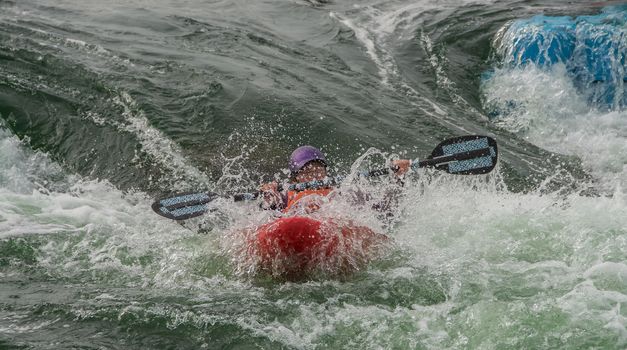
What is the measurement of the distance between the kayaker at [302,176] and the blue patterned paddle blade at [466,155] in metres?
0.29

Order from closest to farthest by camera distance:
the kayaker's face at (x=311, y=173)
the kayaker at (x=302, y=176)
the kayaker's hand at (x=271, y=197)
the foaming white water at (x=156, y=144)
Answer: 1. the kayaker at (x=302, y=176)
2. the kayaker's hand at (x=271, y=197)
3. the kayaker's face at (x=311, y=173)
4. the foaming white water at (x=156, y=144)

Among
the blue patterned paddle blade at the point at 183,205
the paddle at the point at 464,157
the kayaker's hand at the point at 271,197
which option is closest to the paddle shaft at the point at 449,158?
the paddle at the point at 464,157

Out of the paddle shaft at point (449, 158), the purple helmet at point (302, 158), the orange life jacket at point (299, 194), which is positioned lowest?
the orange life jacket at point (299, 194)

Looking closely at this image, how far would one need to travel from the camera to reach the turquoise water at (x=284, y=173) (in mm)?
4594

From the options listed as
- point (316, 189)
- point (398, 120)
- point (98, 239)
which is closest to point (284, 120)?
point (398, 120)

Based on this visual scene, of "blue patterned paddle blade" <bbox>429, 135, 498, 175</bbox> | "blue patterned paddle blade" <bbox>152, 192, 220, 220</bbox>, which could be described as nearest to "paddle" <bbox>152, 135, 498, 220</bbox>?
"blue patterned paddle blade" <bbox>429, 135, 498, 175</bbox>

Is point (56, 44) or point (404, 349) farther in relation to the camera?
point (56, 44)

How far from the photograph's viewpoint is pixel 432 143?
8.52 meters

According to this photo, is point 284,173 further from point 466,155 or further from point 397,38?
point 397,38

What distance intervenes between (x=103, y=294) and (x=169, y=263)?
718 mm

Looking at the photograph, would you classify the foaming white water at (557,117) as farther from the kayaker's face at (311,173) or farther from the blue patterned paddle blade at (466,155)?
the kayaker's face at (311,173)

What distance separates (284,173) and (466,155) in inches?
83.5

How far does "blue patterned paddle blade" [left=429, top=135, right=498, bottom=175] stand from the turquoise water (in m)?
0.38

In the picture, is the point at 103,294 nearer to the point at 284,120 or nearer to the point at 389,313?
the point at 389,313
